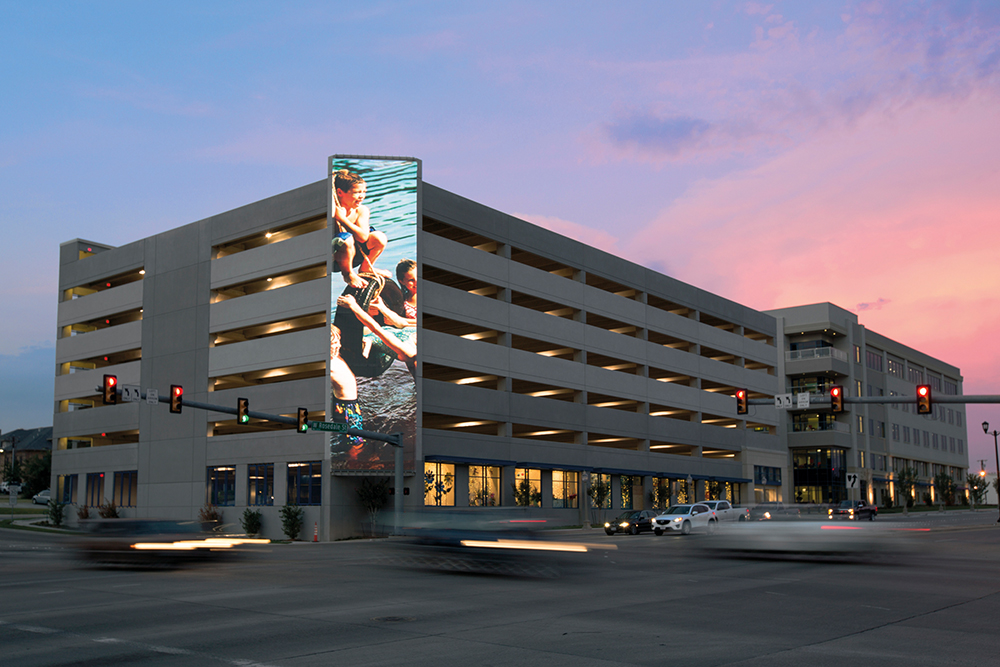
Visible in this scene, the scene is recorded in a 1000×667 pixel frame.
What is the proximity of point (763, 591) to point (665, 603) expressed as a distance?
3.05 metres

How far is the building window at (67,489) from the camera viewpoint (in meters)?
67.2

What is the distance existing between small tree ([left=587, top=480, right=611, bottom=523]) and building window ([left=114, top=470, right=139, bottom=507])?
3098cm

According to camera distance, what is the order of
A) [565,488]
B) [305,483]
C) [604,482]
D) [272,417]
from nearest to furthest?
[272,417], [305,483], [565,488], [604,482]

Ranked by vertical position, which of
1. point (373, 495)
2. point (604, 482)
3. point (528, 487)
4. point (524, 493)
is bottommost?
point (524, 493)

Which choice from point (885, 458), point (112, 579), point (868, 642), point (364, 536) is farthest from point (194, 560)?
point (885, 458)

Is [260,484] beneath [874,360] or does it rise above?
beneath

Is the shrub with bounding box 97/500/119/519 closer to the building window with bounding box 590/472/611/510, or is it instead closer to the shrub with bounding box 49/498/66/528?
the shrub with bounding box 49/498/66/528

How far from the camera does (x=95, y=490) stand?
212 ft

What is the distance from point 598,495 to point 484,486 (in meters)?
11.3

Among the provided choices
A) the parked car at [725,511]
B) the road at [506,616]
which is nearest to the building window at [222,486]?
the parked car at [725,511]

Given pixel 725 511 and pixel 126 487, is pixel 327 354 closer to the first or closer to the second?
pixel 126 487

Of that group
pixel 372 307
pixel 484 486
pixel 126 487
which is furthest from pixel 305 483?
pixel 126 487

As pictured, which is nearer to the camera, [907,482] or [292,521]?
[292,521]

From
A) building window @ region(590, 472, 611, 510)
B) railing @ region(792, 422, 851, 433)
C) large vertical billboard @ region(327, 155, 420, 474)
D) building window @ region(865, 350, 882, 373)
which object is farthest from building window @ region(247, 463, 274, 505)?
building window @ region(865, 350, 882, 373)
